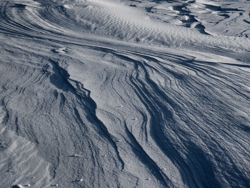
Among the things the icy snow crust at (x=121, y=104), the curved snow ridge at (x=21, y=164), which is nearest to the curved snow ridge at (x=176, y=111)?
the icy snow crust at (x=121, y=104)

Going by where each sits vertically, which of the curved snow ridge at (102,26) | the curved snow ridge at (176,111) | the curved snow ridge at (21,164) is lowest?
the curved snow ridge at (21,164)

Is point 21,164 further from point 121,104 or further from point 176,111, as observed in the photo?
point 176,111

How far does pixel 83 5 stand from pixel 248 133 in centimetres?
264

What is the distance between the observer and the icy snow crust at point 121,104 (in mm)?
1035

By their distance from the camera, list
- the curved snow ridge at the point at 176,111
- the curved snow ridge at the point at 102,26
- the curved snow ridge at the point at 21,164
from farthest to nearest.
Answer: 1. the curved snow ridge at the point at 102,26
2. the curved snow ridge at the point at 176,111
3. the curved snow ridge at the point at 21,164

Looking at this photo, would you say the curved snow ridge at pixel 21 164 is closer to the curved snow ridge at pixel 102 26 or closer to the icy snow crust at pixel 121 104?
the icy snow crust at pixel 121 104

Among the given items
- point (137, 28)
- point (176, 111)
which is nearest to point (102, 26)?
point (137, 28)

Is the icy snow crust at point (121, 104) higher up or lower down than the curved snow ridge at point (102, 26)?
lower down

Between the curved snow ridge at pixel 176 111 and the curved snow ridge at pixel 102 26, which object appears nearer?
the curved snow ridge at pixel 176 111

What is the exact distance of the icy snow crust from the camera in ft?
3.40

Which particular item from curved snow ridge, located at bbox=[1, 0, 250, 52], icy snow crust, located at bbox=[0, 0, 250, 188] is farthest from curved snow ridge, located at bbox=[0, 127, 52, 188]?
curved snow ridge, located at bbox=[1, 0, 250, 52]

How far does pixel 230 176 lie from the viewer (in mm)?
1018

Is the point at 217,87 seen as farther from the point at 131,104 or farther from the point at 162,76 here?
the point at 131,104

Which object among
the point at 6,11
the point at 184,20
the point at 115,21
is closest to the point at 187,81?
the point at 115,21
